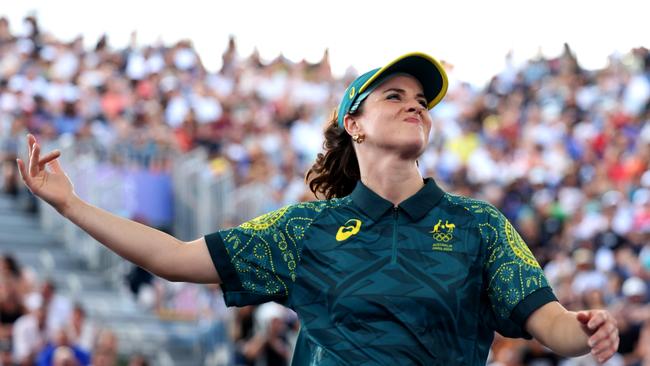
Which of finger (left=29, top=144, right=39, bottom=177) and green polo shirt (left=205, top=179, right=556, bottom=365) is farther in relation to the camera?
finger (left=29, top=144, right=39, bottom=177)

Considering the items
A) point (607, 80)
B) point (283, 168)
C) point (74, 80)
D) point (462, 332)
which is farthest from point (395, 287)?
point (607, 80)

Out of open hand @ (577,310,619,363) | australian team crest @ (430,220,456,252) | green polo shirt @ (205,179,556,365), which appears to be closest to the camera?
open hand @ (577,310,619,363)

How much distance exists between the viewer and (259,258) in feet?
13.9

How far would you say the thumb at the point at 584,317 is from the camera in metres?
3.58

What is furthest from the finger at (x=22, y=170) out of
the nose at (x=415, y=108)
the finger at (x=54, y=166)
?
the nose at (x=415, y=108)

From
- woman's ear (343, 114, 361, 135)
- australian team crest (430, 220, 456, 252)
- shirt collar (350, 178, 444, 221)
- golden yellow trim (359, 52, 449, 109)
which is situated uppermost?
golden yellow trim (359, 52, 449, 109)

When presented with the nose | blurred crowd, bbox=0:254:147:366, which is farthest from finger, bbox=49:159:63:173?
blurred crowd, bbox=0:254:147:366

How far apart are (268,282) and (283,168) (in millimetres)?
11947

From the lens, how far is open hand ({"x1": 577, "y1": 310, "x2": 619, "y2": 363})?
3.52 metres

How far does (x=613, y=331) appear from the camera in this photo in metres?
3.53

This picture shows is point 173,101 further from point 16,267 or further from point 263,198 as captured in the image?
point 16,267

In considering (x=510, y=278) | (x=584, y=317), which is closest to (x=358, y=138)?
(x=510, y=278)

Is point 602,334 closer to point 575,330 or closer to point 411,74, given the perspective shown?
point 575,330

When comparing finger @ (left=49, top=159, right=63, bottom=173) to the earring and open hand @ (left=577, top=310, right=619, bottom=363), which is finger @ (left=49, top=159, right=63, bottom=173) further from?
open hand @ (left=577, top=310, right=619, bottom=363)
